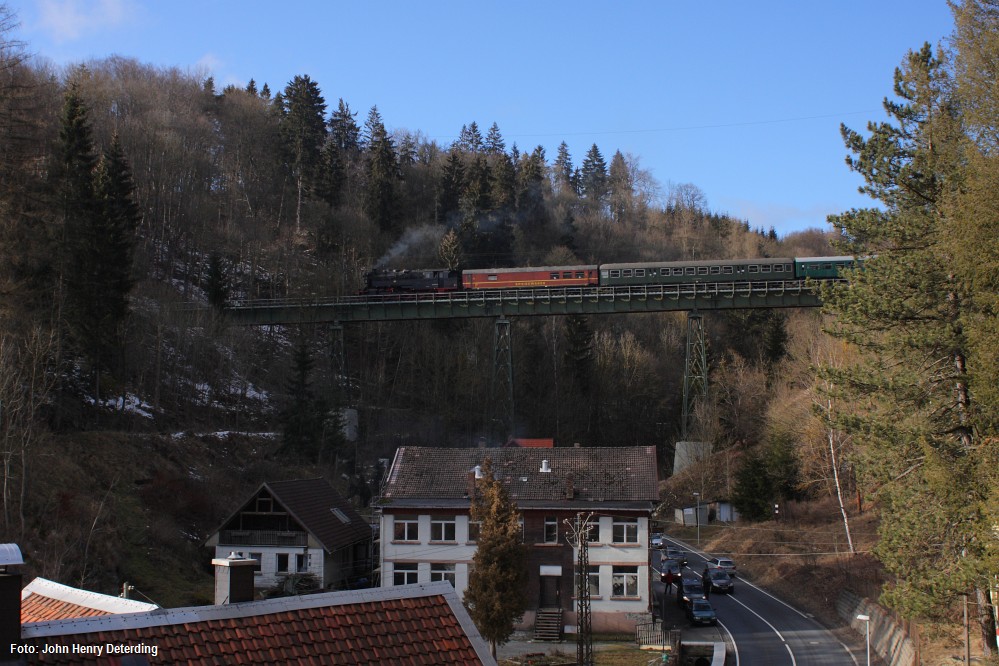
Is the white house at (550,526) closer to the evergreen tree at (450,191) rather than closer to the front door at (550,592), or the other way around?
the front door at (550,592)

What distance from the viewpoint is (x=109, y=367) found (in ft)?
143

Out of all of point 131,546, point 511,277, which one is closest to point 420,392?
point 511,277

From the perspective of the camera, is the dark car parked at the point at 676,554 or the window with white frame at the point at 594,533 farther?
the dark car parked at the point at 676,554

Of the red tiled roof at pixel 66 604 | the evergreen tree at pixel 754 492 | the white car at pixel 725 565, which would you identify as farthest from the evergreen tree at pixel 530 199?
the red tiled roof at pixel 66 604

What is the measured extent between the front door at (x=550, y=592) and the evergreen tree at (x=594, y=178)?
89032 mm

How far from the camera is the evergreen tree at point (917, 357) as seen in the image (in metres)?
17.4

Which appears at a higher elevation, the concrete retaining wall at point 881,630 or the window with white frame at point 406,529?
the window with white frame at point 406,529

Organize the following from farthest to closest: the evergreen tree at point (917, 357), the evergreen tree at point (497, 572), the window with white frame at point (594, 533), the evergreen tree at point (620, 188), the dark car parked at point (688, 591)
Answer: the evergreen tree at point (620, 188), the dark car parked at point (688, 591), the window with white frame at point (594, 533), the evergreen tree at point (497, 572), the evergreen tree at point (917, 357)

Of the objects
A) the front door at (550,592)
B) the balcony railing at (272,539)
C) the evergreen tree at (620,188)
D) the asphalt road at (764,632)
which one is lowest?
the asphalt road at (764,632)

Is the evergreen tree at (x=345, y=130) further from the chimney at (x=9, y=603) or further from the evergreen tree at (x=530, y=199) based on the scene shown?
the chimney at (x=9, y=603)

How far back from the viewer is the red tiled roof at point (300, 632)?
923 centimetres

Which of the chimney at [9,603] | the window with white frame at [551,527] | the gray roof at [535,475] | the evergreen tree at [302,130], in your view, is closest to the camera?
the chimney at [9,603]

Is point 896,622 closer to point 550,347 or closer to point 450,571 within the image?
point 450,571

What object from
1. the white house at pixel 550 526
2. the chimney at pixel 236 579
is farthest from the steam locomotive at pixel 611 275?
A: the chimney at pixel 236 579
